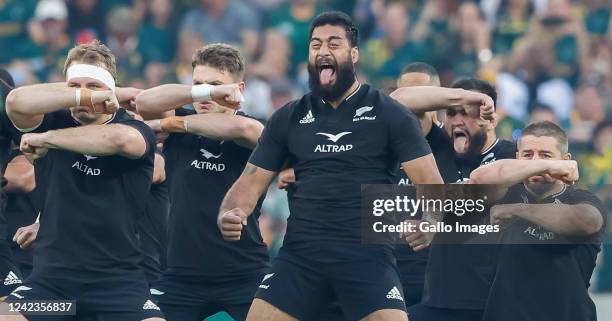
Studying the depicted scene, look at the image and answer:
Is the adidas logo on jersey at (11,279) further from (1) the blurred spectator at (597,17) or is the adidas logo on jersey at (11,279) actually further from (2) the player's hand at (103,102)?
(1) the blurred spectator at (597,17)

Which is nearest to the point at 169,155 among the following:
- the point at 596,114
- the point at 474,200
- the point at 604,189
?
the point at 474,200

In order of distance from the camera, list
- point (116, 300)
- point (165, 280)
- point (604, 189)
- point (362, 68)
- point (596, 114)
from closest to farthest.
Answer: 1. point (116, 300)
2. point (165, 280)
3. point (604, 189)
4. point (596, 114)
5. point (362, 68)

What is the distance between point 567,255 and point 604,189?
594 centimetres

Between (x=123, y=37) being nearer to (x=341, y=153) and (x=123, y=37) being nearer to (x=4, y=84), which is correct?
(x=4, y=84)

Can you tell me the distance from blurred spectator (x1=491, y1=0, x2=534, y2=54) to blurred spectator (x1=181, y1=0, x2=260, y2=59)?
3445mm

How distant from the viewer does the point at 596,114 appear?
18.0 m

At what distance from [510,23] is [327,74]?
10.3 m

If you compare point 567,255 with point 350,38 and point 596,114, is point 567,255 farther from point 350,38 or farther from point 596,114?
point 596,114

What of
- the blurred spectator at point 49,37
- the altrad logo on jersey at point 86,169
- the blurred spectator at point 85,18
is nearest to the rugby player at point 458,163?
the altrad logo on jersey at point 86,169

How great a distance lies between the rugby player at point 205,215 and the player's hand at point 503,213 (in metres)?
1.89

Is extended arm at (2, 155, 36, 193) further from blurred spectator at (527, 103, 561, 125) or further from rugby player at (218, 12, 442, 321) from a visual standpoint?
blurred spectator at (527, 103, 561, 125)

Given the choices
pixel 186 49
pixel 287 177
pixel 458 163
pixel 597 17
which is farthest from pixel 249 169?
pixel 597 17

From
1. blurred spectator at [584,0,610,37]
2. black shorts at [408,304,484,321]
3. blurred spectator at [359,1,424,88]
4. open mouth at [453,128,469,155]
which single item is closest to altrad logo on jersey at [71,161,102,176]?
black shorts at [408,304,484,321]

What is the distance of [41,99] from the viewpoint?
9.29m
